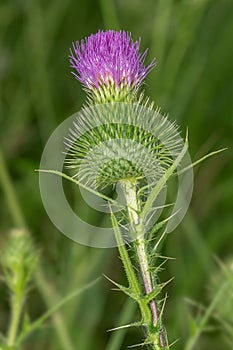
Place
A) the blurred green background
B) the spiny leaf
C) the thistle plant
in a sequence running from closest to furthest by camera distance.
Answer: the spiny leaf → the thistle plant → the blurred green background

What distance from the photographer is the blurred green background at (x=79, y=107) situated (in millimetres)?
2766

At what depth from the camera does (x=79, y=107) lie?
11.7ft

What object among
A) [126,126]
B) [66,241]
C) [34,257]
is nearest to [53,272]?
[66,241]

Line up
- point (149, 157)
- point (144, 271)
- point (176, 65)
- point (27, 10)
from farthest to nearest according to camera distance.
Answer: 1. point (27, 10)
2. point (176, 65)
3. point (149, 157)
4. point (144, 271)

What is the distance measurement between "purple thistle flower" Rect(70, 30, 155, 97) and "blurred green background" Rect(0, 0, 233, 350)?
87 centimetres

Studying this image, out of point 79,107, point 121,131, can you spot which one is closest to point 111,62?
point 121,131

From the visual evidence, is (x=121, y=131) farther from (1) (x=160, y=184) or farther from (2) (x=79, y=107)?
(2) (x=79, y=107)

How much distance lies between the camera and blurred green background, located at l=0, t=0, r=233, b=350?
2766 millimetres

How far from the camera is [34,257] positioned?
2.05 metres

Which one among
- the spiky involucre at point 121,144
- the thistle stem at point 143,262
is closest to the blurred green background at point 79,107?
the spiky involucre at point 121,144

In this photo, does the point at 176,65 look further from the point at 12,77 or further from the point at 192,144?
the point at 12,77

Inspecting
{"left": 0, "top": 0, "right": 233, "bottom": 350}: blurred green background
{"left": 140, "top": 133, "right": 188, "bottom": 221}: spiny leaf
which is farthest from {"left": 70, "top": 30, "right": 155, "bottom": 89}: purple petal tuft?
{"left": 0, "top": 0, "right": 233, "bottom": 350}: blurred green background

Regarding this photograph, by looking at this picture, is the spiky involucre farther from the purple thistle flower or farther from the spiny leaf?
the spiny leaf

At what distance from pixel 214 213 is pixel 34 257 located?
5.12 feet
